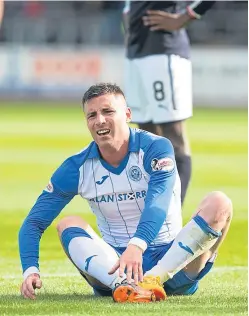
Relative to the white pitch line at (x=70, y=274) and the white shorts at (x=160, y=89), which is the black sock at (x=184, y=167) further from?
the white pitch line at (x=70, y=274)

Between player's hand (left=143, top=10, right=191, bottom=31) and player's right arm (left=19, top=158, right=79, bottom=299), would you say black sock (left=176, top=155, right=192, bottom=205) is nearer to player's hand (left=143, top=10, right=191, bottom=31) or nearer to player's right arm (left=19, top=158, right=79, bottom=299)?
player's hand (left=143, top=10, right=191, bottom=31)

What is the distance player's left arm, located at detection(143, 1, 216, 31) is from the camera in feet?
30.3

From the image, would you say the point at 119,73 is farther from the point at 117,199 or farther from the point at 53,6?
the point at 117,199

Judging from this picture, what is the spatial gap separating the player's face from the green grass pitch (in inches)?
32.2

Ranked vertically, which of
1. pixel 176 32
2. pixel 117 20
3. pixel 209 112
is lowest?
pixel 209 112

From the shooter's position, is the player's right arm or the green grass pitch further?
the player's right arm

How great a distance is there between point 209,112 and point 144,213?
21.3 meters

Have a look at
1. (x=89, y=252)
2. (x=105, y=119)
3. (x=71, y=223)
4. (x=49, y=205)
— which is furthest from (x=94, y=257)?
(x=105, y=119)

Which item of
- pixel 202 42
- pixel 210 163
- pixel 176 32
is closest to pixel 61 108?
pixel 202 42

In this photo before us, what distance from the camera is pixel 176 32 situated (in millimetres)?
9406

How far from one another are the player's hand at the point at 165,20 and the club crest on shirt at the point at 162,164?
11.2 feet

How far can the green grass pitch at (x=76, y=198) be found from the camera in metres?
5.73

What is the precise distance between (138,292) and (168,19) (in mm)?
4002

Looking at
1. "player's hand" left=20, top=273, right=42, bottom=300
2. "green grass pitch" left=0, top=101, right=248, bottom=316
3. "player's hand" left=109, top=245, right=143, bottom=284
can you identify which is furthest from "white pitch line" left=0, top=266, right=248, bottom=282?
"player's hand" left=109, top=245, right=143, bottom=284
